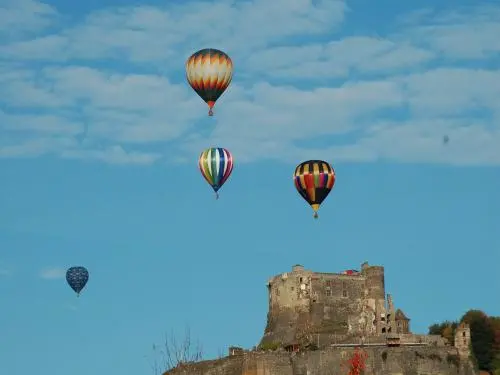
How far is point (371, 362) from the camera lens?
311 ft

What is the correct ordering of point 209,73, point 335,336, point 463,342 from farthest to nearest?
point 335,336, point 463,342, point 209,73

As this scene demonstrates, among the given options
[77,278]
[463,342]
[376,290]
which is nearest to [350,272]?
[376,290]

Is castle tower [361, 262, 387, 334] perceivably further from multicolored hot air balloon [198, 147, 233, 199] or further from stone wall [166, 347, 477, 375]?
multicolored hot air balloon [198, 147, 233, 199]

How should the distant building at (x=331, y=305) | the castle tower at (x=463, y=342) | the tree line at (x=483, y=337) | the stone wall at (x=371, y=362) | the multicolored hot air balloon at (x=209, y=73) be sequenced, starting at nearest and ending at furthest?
1. the multicolored hot air balloon at (x=209, y=73)
2. the stone wall at (x=371, y=362)
3. the castle tower at (x=463, y=342)
4. the distant building at (x=331, y=305)
5. the tree line at (x=483, y=337)

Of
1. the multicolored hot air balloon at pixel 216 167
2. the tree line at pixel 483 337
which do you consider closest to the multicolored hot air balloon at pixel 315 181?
the multicolored hot air balloon at pixel 216 167

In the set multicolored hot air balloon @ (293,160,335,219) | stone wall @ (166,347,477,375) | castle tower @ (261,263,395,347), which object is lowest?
stone wall @ (166,347,477,375)

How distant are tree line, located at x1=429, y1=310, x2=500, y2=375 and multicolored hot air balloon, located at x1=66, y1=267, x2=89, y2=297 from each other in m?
31.0

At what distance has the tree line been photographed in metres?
112

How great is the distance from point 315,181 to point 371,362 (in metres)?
14.0

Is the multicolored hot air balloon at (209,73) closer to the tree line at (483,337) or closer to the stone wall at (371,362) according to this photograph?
the stone wall at (371,362)

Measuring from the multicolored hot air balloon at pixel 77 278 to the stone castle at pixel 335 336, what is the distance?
11990 mm

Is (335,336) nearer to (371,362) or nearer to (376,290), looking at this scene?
(371,362)

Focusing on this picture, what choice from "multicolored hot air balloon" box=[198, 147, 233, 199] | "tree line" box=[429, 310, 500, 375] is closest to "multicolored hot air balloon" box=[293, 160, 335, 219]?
"multicolored hot air balloon" box=[198, 147, 233, 199]

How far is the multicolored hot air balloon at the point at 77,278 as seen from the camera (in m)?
106
